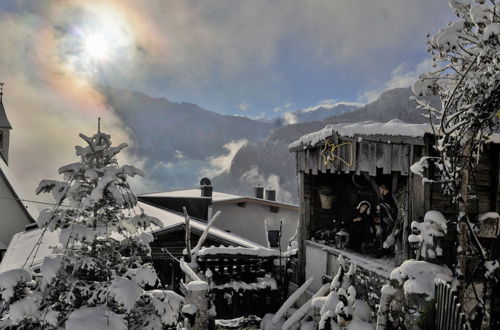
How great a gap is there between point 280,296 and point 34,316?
6162mm

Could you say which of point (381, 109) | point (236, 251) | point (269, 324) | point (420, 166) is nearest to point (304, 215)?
point (236, 251)

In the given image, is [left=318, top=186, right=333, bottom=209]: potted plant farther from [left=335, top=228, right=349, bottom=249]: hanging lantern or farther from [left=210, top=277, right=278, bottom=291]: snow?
[left=210, top=277, right=278, bottom=291]: snow

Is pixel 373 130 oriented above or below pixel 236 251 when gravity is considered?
above

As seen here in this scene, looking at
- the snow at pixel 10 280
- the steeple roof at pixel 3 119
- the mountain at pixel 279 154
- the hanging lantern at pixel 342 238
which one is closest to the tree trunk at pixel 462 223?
the hanging lantern at pixel 342 238

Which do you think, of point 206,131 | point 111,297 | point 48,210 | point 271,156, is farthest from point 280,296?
point 206,131

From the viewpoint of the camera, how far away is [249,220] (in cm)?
2419

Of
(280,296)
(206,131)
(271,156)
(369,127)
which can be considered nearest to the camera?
(369,127)

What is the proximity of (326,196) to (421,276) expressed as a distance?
5.11m

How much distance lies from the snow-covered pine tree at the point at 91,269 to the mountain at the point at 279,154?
201 ft

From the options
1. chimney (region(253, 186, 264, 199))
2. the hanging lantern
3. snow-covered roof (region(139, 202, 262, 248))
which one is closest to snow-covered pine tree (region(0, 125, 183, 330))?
the hanging lantern

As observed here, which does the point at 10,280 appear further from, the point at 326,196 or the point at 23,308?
the point at 326,196

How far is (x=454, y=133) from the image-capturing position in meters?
5.95

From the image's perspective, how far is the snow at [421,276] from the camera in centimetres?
526

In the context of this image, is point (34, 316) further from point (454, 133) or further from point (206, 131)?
point (206, 131)
